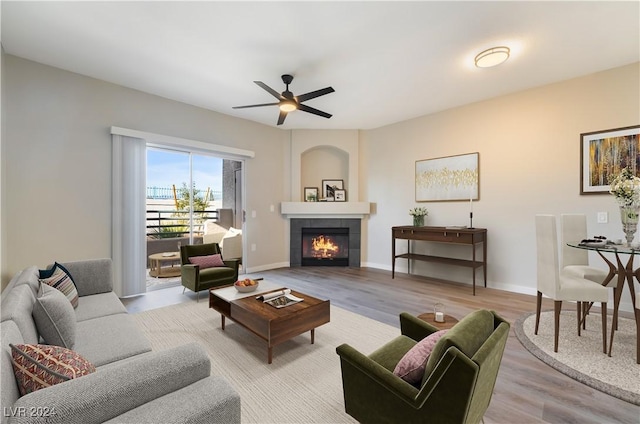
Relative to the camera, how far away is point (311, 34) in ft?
8.84

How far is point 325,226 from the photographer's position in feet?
19.6

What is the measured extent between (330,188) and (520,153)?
3.53 meters

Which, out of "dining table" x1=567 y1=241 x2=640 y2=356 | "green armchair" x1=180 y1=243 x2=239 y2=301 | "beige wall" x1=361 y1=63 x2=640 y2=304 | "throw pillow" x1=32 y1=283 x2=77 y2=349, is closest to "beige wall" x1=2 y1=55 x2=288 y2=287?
"green armchair" x1=180 y1=243 x2=239 y2=301

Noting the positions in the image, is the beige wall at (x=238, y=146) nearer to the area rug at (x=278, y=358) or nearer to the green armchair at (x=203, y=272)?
the green armchair at (x=203, y=272)

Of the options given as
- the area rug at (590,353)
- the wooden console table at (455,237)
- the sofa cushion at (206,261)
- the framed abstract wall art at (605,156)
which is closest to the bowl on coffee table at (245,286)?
the sofa cushion at (206,261)

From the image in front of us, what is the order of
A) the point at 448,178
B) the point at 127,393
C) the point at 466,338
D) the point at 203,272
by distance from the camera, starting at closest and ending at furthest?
the point at 127,393 < the point at 466,338 < the point at 203,272 < the point at 448,178

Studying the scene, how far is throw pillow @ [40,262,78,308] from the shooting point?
2.31m

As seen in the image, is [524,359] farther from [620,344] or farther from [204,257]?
[204,257]

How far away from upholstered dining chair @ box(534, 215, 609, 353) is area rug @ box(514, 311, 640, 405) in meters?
0.09

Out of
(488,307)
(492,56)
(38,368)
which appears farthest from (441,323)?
(492,56)

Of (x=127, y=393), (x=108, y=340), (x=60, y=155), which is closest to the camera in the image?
(x=127, y=393)

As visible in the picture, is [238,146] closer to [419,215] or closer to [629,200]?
[419,215]

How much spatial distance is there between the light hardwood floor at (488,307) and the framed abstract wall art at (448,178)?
1492 millimetres

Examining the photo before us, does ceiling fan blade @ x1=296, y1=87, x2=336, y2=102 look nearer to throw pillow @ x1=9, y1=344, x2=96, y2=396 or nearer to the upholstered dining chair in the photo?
the upholstered dining chair
